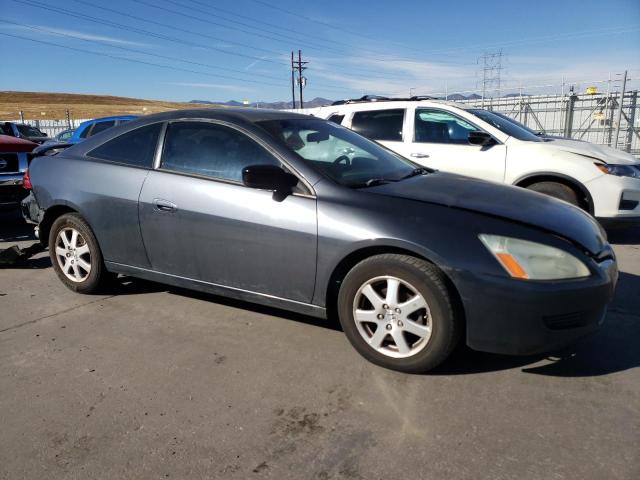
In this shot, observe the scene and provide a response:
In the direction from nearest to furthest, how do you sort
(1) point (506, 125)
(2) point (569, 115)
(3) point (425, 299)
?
1. (3) point (425, 299)
2. (1) point (506, 125)
3. (2) point (569, 115)

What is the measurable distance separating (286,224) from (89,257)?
2.05m

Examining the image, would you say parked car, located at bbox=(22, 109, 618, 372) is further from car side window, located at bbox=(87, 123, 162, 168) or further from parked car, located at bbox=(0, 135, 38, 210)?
parked car, located at bbox=(0, 135, 38, 210)

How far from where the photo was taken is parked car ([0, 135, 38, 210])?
6.68m

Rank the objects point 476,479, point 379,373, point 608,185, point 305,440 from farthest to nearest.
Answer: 1. point 608,185
2. point 379,373
3. point 305,440
4. point 476,479

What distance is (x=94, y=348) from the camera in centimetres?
333

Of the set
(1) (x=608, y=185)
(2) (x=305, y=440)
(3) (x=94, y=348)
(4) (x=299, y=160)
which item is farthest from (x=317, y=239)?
(1) (x=608, y=185)

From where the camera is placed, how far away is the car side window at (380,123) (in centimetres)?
683

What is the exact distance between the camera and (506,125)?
653cm

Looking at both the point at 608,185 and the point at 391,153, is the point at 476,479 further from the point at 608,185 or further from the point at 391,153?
the point at 608,185

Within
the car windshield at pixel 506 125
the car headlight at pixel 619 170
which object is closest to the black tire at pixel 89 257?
the car windshield at pixel 506 125

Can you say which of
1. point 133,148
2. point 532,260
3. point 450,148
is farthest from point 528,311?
point 450,148

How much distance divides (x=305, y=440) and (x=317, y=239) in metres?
1.15

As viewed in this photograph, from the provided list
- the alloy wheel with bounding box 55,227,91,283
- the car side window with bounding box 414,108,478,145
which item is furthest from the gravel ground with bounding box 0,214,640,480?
the car side window with bounding box 414,108,478,145

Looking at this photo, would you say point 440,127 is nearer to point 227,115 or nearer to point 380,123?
point 380,123
